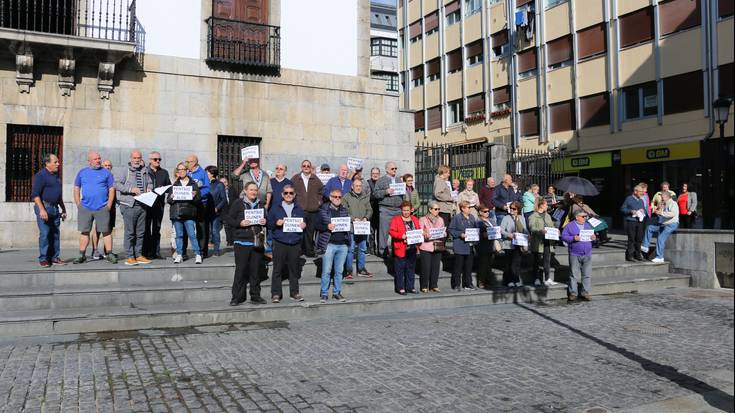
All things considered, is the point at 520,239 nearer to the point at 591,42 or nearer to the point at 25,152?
the point at 25,152

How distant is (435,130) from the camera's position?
131 feet

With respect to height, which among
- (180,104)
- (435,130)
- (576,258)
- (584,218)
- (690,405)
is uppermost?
(435,130)

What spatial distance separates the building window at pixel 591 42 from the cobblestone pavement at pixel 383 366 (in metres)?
21.8

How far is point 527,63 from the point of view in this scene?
32250mm

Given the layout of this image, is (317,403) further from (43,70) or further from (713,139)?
(713,139)

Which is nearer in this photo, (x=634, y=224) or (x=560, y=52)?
(x=634, y=224)

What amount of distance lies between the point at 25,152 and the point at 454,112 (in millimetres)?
29239

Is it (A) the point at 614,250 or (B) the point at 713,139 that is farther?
(B) the point at 713,139

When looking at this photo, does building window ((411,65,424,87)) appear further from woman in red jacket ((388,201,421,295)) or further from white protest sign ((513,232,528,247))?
woman in red jacket ((388,201,421,295))

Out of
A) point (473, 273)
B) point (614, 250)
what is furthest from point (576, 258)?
point (614, 250)

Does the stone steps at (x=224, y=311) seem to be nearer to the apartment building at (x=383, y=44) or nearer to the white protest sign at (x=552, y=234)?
the white protest sign at (x=552, y=234)

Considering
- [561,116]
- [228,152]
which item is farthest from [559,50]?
[228,152]

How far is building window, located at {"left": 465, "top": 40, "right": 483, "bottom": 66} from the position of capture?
36.1 meters

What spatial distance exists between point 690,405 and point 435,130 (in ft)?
117
